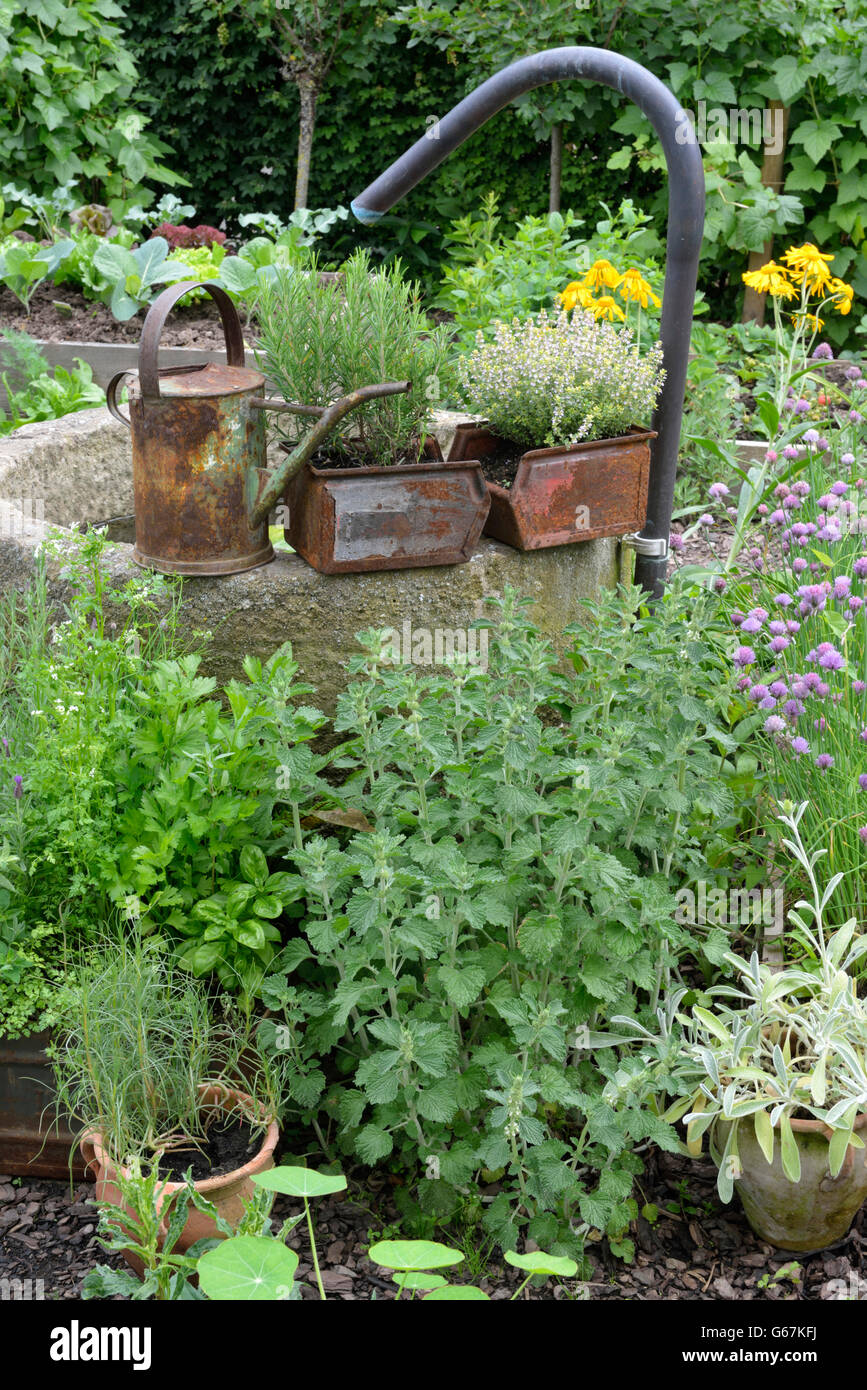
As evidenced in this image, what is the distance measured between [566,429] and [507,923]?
1.09 m

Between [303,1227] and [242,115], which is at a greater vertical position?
[242,115]

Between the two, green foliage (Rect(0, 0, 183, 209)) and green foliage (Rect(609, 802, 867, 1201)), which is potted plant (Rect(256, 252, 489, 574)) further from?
green foliage (Rect(0, 0, 183, 209))

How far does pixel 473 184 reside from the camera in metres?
7.26

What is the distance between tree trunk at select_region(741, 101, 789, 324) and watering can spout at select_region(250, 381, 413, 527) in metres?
4.03

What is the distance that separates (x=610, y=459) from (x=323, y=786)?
36.2 inches

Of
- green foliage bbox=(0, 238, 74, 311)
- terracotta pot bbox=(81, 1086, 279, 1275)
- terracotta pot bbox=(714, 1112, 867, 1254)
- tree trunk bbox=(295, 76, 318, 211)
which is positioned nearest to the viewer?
terracotta pot bbox=(81, 1086, 279, 1275)

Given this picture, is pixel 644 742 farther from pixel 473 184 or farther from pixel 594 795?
pixel 473 184

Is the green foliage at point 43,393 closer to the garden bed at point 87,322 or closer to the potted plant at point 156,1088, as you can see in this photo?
the garden bed at point 87,322

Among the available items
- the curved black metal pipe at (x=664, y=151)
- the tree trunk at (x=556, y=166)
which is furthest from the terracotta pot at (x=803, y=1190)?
the tree trunk at (x=556, y=166)

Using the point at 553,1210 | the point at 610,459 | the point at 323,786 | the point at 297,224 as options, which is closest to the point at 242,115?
the point at 297,224

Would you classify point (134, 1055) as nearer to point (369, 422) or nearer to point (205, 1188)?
point (205, 1188)

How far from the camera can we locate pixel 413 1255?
147 centimetres

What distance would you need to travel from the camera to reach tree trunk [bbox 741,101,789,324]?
5852mm

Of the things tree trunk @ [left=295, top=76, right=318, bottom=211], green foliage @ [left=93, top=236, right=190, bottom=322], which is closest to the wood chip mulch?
green foliage @ [left=93, top=236, right=190, bottom=322]
